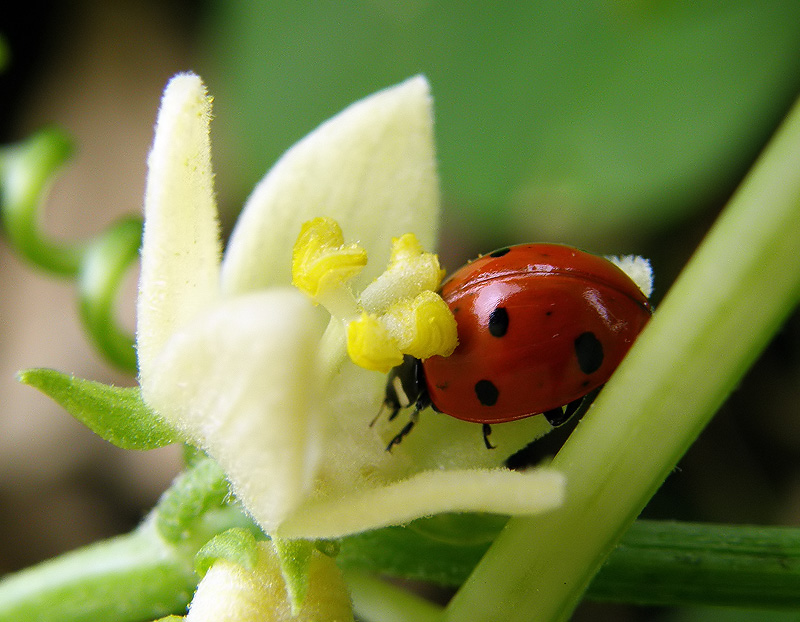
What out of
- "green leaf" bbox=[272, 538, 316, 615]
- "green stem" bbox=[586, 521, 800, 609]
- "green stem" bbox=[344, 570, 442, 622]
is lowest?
"green stem" bbox=[344, 570, 442, 622]

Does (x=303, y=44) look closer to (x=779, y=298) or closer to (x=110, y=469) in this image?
(x=110, y=469)

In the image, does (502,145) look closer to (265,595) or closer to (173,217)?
(173,217)

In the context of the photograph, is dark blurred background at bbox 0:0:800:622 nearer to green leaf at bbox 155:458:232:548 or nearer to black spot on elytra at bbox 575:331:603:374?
black spot on elytra at bbox 575:331:603:374

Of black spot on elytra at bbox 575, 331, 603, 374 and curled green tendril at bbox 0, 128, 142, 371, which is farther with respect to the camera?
curled green tendril at bbox 0, 128, 142, 371

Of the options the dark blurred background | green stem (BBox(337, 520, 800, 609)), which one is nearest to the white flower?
green stem (BBox(337, 520, 800, 609))

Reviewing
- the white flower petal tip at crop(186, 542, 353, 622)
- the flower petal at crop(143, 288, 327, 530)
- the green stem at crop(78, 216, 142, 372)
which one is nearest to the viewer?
the flower petal at crop(143, 288, 327, 530)

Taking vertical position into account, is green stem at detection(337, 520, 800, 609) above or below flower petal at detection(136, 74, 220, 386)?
below
